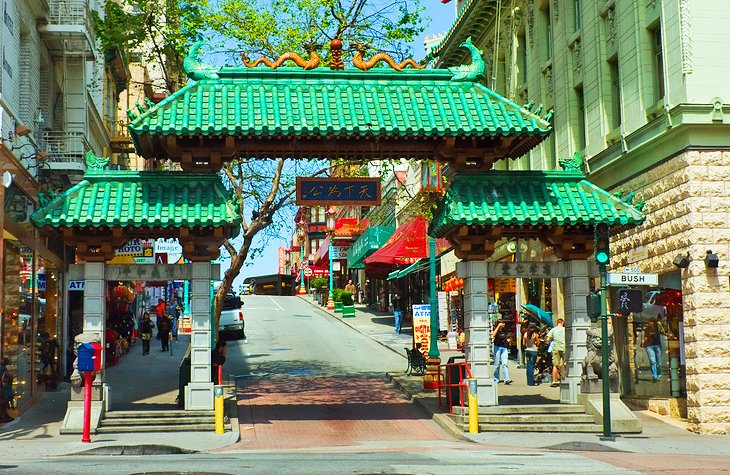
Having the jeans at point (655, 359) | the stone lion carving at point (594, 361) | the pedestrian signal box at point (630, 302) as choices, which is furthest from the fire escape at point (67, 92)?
the jeans at point (655, 359)

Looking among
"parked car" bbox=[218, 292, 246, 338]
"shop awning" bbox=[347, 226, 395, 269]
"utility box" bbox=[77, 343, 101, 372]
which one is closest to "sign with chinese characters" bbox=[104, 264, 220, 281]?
"utility box" bbox=[77, 343, 101, 372]

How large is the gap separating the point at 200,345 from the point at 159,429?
189 centimetres

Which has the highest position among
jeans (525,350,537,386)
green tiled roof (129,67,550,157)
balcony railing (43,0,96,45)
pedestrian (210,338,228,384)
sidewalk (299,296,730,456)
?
balcony railing (43,0,96,45)

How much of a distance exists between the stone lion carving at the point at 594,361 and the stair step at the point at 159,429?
7588 millimetres

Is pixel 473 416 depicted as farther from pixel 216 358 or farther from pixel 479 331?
pixel 216 358

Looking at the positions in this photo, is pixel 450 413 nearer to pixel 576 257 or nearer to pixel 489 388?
pixel 489 388

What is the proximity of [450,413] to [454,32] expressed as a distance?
873 inches

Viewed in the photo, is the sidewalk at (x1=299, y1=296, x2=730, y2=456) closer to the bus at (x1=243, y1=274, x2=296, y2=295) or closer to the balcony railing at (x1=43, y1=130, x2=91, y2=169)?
the balcony railing at (x1=43, y1=130, x2=91, y2=169)

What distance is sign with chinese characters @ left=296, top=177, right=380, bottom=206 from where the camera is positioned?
20.4 m

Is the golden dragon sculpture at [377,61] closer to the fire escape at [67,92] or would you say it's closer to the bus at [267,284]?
the fire escape at [67,92]

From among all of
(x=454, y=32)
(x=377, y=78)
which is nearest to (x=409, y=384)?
(x=377, y=78)

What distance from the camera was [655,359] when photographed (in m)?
22.3

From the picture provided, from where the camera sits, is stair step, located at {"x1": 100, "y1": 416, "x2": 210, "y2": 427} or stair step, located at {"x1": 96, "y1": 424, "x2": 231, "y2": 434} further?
stair step, located at {"x1": 100, "y1": 416, "x2": 210, "y2": 427}

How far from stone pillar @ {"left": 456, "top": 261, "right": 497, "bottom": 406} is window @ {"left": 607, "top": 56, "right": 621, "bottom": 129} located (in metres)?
7.68
